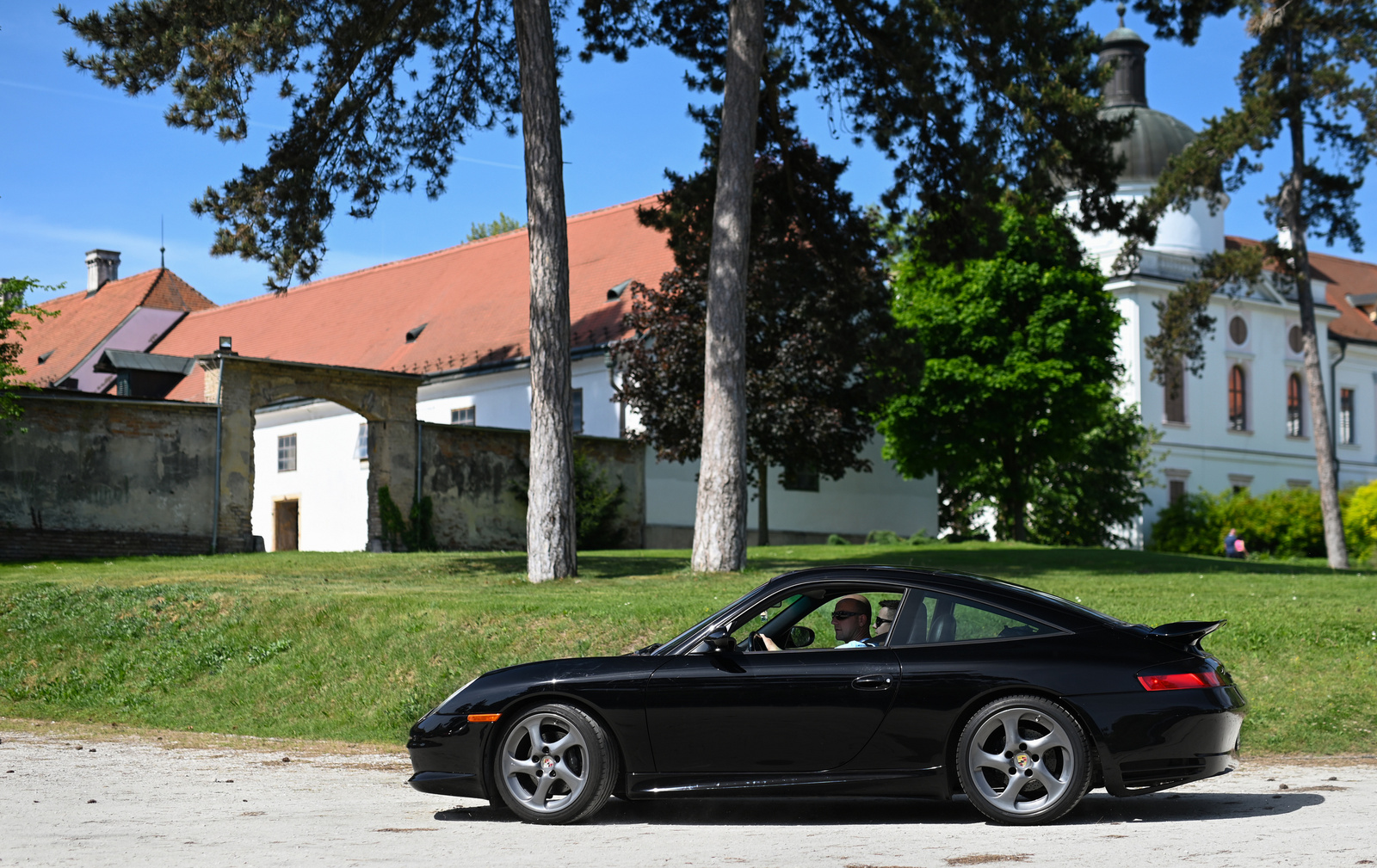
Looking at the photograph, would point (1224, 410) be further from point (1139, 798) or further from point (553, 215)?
point (1139, 798)

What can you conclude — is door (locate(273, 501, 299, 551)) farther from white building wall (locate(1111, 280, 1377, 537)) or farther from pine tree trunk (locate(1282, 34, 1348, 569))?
white building wall (locate(1111, 280, 1377, 537))

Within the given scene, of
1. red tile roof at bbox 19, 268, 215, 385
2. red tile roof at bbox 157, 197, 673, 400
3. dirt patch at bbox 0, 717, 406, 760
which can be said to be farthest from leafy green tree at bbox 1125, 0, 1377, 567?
red tile roof at bbox 19, 268, 215, 385

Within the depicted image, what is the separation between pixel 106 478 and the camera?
27078 millimetres

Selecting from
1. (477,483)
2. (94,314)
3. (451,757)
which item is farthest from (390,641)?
(94,314)

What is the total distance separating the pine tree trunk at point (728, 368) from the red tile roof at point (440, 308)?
18038mm

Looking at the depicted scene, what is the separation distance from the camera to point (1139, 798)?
8.22 metres

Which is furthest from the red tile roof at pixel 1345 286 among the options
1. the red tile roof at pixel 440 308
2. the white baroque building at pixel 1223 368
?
the red tile roof at pixel 440 308

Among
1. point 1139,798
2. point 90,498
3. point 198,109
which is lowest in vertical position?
point 1139,798

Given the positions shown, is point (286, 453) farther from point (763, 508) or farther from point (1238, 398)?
point (1238, 398)

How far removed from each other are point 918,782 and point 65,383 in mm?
50285

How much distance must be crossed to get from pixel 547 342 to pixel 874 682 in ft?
42.6

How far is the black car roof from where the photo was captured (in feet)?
24.1

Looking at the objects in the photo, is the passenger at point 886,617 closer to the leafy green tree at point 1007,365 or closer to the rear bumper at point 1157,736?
the rear bumper at point 1157,736

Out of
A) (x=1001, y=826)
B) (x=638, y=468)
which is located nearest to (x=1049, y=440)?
(x=638, y=468)
